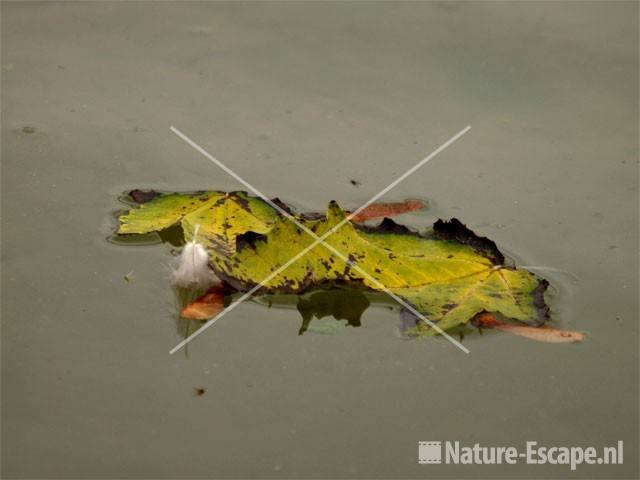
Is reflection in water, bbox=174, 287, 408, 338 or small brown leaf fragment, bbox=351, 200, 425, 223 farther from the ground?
small brown leaf fragment, bbox=351, 200, 425, 223

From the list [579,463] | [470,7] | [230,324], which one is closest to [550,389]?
[579,463]

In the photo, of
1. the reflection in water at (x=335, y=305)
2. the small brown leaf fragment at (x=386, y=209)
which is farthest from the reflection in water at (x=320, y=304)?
the small brown leaf fragment at (x=386, y=209)

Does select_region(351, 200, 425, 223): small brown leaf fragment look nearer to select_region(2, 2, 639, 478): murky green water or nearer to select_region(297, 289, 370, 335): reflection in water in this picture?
select_region(2, 2, 639, 478): murky green water

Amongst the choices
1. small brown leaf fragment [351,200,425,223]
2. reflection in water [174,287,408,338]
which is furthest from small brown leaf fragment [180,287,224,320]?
small brown leaf fragment [351,200,425,223]

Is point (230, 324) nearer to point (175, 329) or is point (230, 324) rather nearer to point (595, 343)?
point (175, 329)

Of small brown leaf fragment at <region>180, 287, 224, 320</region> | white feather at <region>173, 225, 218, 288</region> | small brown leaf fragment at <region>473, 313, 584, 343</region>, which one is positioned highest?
white feather at <region>173, 225, 218, 288</region>

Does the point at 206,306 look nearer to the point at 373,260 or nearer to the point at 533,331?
the point at 373,260

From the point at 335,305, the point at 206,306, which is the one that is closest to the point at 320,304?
the point at 335,305
